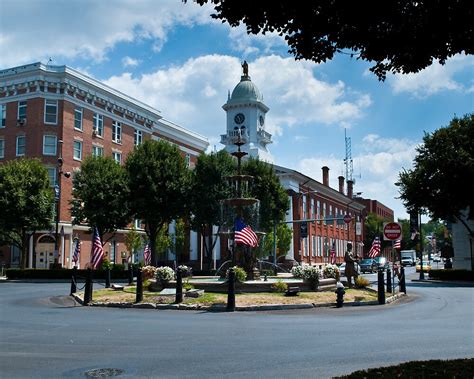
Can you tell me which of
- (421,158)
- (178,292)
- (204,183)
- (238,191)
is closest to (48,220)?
(204,183)

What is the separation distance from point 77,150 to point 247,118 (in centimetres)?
2620

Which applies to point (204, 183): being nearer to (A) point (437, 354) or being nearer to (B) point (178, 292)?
(B) point (178, 292)

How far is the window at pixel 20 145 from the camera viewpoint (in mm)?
48438

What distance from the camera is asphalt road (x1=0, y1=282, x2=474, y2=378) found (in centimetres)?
823

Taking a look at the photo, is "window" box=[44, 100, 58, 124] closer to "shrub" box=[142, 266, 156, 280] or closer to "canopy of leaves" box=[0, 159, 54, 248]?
"canopy of leaves" box=[0, 159, 54, 248]

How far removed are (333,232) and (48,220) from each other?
45994mm

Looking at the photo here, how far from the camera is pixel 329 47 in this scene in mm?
7090

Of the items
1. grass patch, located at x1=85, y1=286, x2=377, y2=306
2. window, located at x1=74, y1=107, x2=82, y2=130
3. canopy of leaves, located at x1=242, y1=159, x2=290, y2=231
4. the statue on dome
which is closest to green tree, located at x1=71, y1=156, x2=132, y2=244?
window, located at x1=74, y1=107, x2=82, y2=130

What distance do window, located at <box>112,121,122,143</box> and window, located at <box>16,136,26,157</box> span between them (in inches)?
364

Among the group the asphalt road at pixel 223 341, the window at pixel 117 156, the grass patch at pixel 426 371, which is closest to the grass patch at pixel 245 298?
the asphalt road at pixel 223 341

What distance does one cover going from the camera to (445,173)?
Answer: 39.7 meters

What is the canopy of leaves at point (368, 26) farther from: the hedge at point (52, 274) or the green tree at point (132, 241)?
the green tree at point (132, 241)

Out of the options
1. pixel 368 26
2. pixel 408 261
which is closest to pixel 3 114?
pixel 368 26

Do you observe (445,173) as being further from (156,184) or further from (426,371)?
(426,371)
